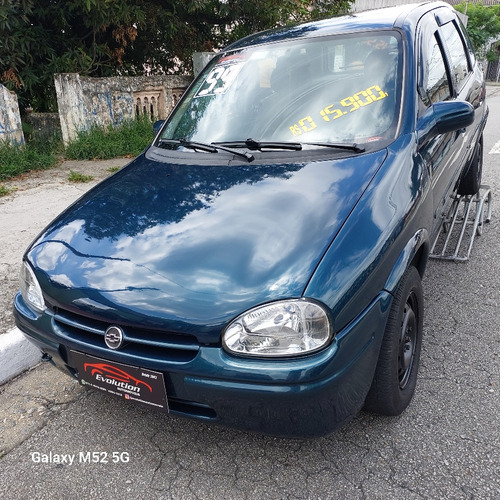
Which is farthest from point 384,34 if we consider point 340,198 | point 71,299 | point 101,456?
point 101,456

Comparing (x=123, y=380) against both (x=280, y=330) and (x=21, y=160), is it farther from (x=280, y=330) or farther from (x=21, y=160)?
(x=21, y=160)

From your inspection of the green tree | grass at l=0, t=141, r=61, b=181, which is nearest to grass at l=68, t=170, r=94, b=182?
grass at l=0, t=141, r=61, b=181

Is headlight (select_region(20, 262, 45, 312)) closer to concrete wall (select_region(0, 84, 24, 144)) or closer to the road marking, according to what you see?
concrete wall (select_region(0, 84, 24, 144))

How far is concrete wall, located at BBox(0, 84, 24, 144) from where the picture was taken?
19.3 feet

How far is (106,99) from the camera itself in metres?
6.90

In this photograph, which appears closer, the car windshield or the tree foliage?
the car windshield

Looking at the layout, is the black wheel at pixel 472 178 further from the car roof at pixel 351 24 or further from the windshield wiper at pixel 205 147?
the windshield wiper at pixel 205 147

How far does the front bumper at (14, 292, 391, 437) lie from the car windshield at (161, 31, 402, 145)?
3.55 feet

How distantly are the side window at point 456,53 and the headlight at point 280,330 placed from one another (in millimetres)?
2563

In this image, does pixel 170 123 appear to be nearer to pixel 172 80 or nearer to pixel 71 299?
pixel 71 299

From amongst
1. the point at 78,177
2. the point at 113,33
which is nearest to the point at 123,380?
the point at 78,177

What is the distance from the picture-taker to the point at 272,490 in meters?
1.95

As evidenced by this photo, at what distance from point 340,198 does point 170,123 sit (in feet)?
5.05

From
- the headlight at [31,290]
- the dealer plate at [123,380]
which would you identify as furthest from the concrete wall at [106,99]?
the dealer plate at [123,380]
